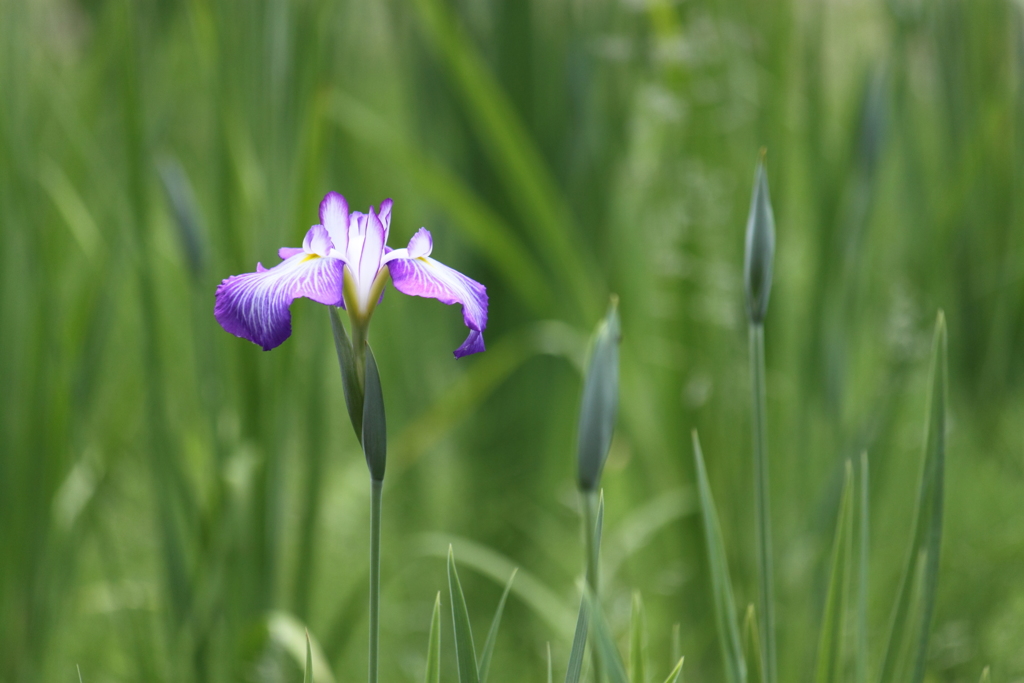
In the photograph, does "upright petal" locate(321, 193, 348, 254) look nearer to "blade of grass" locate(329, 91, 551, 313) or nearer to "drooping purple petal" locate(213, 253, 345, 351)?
"drooping purple petal" locate(213, 253, 345, 351)

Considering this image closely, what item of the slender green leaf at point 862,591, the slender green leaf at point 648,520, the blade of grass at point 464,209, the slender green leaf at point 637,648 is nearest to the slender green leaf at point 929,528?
the slender green leaf at point 862,591

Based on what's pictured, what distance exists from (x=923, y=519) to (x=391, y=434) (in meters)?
0.86

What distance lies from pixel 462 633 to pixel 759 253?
0.23 m

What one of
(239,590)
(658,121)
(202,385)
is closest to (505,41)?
Answer: (658,121)

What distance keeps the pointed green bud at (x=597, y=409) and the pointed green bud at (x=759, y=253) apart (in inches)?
4.1

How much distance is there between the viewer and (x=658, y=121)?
38.5 inches

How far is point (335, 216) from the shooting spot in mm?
356

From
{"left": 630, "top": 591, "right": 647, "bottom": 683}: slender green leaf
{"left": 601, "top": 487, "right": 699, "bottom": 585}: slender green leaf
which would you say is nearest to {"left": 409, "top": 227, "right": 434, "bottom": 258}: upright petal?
{"left": 630, "top": 591, "right": 647, "bottom": 683}: slender green leaf

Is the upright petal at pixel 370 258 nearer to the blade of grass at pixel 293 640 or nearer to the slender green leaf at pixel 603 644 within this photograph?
the slender green leaf at pixel 603 644

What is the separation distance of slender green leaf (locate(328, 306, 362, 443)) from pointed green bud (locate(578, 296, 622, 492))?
0.30 ft

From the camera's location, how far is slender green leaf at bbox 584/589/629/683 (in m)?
0.30

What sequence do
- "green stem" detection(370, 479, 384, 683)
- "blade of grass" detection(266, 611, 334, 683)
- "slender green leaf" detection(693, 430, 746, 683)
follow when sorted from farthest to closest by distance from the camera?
"blade of grass" detection(266, 611, 334, 683) < "slender green leaf" detection(693, 430, 746, 683) < "green stem" detection(370, 479, 384, 683)

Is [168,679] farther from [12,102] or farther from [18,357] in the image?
[12,102]

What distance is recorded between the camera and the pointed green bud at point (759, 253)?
0.38 meters
